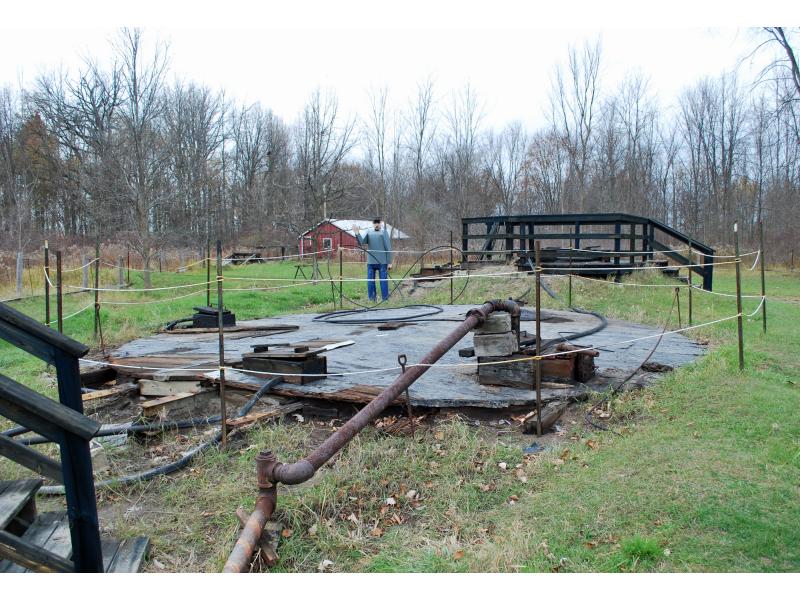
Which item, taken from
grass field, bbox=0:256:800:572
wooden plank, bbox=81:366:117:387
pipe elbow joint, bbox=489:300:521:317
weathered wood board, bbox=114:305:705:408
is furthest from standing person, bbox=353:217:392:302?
grass field, bbox=0:256:800:572

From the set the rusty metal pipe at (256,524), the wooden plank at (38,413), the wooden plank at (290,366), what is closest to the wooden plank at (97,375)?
the wooden plank at (290,366)

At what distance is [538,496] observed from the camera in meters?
3.71

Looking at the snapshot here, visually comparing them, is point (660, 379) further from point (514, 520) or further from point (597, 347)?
point (514, 520)

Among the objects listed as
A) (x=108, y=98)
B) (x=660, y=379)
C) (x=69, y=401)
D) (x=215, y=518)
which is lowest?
(x=215, y=518)

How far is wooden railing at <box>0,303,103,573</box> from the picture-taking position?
6.84 ft

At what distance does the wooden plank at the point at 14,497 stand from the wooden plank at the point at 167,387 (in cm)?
228

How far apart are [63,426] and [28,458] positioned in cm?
145

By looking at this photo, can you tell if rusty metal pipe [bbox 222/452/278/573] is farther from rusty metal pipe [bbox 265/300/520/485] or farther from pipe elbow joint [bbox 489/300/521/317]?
pipe elbow joint [bbox 489/300/521/317]

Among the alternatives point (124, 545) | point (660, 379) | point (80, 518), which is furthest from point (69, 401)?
point (660, 379)

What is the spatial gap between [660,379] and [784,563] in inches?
127

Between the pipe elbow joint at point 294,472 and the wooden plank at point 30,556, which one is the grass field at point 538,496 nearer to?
the pipe elbow joint at point 294,472

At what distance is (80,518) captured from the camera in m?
2.35

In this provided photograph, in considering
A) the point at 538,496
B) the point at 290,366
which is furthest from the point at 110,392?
the point at 538,496

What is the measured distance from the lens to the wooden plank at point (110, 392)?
590 centimetres
